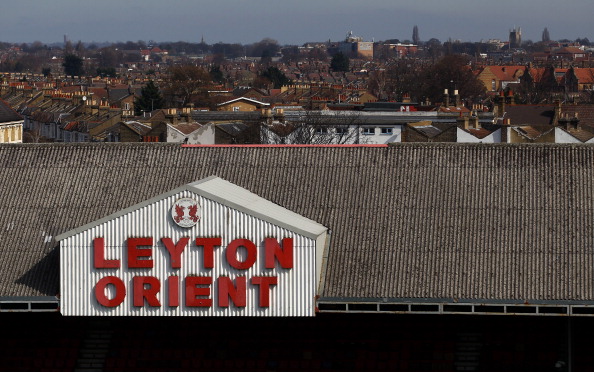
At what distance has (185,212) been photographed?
38.3 meters

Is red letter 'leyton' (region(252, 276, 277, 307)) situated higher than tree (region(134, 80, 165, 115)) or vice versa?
tree (region(134, 80, 165, 115))

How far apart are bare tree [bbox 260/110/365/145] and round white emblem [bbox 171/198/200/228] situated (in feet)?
147

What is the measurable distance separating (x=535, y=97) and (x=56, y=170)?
12721cm

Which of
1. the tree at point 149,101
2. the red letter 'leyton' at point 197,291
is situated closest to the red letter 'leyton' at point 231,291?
the red letter 'leyton' at point 197,291

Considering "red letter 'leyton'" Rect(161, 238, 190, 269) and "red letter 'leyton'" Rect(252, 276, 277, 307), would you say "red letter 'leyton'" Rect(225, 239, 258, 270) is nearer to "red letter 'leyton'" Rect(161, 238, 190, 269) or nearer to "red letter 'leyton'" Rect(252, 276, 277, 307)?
"red letter 'leyton'" Rect(252, 276, 277, 307)

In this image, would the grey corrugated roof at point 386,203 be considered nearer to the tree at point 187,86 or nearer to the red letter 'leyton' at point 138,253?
the red letter 'leyton' at point 138,253

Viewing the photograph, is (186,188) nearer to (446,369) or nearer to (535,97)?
(446,369)

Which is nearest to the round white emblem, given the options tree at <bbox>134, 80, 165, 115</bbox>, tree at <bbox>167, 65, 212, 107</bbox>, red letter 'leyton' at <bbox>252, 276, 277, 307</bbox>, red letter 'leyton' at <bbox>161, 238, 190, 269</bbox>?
red letter 'leyton' at <bbox>161, 238, 190, 269</bbox>

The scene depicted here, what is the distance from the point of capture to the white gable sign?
38.2 m

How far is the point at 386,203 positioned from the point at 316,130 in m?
47.8

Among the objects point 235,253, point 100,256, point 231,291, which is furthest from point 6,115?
point 231,291

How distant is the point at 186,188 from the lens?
3838 centimetres

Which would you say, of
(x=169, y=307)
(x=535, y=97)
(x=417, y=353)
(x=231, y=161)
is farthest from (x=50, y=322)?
(x=535, y=97)

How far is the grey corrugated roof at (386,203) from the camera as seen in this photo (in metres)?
38.9
